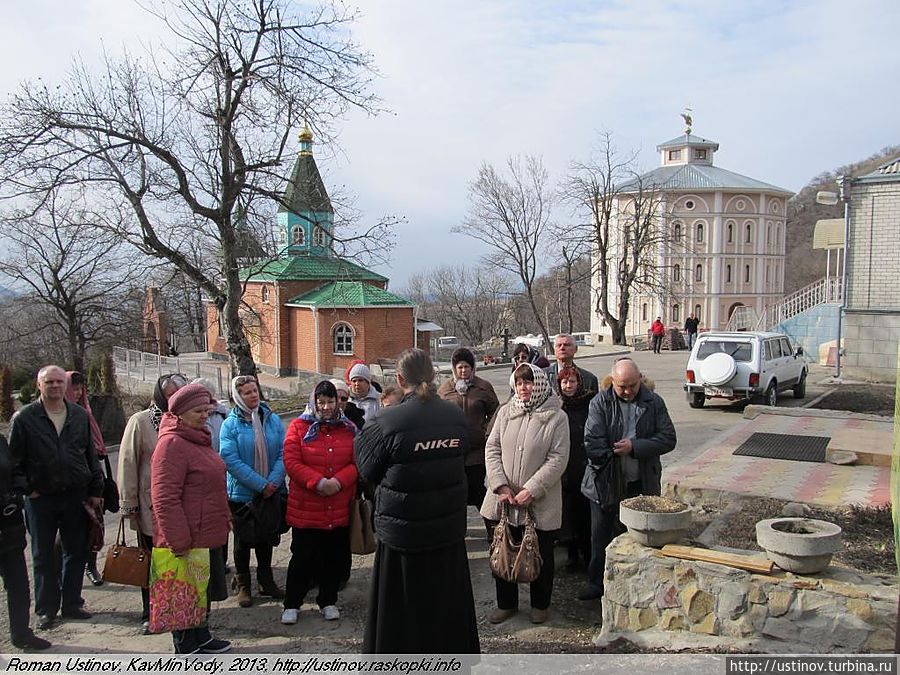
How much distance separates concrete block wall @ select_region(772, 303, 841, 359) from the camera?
79.9 ft

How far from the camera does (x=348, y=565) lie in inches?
203

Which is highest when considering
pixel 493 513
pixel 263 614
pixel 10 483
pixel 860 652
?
pixel 10 483

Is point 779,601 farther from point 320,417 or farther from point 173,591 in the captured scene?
point 173,591

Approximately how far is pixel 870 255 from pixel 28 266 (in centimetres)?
2659

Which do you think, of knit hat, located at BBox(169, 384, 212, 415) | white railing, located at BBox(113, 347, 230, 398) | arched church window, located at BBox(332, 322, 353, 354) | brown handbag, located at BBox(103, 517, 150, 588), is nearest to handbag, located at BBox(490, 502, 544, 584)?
knit hat, located at BBox(169, 384, 212, 415)

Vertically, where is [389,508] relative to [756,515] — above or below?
above

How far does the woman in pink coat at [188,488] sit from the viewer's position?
148 inches

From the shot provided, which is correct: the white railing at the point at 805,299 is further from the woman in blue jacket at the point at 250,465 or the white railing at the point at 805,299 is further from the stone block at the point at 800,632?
the woman in blue jacket at the point at 250,465

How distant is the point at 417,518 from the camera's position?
345 centimetres

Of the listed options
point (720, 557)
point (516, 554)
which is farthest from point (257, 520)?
point (720, 557)

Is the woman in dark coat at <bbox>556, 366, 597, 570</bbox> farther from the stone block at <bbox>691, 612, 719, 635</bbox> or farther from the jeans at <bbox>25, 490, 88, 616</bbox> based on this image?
the jeans at <bbox>25, 490, 88, 616</bbox>

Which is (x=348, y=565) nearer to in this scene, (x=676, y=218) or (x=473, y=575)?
(x=473, y=575)

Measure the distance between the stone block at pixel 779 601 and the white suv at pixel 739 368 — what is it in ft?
33.9

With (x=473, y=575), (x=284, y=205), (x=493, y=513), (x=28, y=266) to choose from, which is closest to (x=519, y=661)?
(x=493, y=513)
